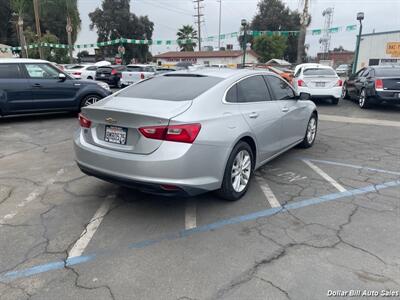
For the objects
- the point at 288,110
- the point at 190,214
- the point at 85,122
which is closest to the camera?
the point at 190,214

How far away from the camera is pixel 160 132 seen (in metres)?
3.29

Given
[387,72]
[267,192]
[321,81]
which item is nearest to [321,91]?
[321,81]

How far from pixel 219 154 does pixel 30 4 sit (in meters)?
37.3

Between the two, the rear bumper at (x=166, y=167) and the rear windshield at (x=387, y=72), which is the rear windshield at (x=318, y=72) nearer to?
the rear windshield at (x=387, y=72)

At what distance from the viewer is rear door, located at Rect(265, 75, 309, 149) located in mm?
5195

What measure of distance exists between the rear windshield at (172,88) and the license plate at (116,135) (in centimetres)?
61

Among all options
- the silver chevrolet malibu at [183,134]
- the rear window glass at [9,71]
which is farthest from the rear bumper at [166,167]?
the rear window glass at [9,71]

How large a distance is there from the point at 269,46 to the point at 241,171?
51.5m

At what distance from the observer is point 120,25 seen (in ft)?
182

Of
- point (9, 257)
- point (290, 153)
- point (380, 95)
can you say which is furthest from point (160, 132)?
point (380, 95)

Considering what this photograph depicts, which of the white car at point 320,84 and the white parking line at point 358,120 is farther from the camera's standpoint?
the white car at point 320,84

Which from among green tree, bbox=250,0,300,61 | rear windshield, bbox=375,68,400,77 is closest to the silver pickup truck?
rear windshield, bbox=375,68,400,77

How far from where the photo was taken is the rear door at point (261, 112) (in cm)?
430

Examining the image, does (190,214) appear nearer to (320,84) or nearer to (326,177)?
(326,177)
